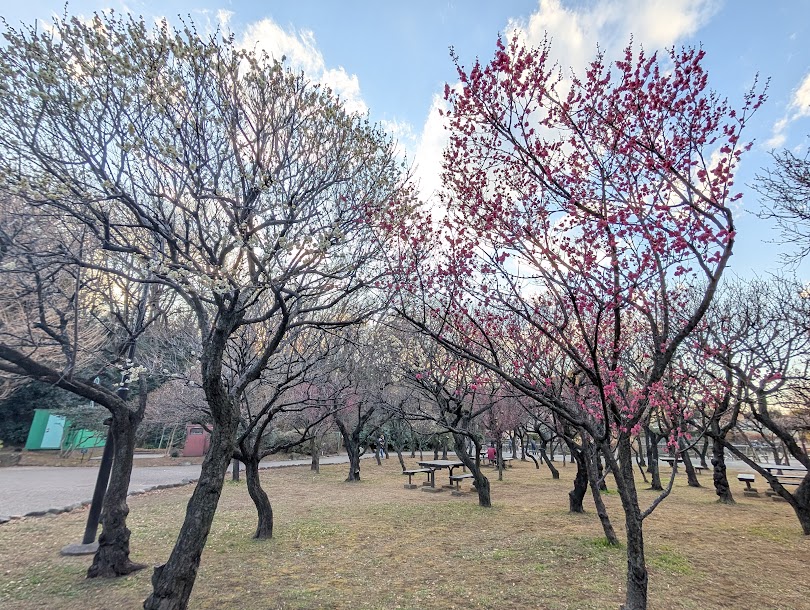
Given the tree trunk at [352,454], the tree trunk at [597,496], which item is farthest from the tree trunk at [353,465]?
the tree trunk at [597,496]

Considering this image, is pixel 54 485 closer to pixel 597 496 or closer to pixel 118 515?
pixel 118 515

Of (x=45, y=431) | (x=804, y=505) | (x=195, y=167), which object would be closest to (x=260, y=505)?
(x=195, y=167)

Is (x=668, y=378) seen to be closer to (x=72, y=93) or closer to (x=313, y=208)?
(x=313, y=208)

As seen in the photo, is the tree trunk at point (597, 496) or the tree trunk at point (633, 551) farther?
the tree trunk at point (597, 496)

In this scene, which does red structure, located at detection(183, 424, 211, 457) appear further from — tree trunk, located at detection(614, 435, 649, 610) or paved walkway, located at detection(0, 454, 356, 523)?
tree trunk, located at detection(614, 435, 649, 610)

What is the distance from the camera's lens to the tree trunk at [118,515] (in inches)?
256

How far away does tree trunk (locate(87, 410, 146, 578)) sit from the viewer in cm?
650

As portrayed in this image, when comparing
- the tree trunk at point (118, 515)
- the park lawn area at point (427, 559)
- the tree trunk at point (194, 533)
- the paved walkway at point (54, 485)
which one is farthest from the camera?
the paved walkway at point (54, 485)

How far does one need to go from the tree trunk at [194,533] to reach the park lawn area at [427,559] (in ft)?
3.50

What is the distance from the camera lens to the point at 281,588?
623 cm

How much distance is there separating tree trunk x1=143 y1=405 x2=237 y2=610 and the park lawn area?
1.07 m

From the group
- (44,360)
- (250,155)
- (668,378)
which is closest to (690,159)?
(668,378)

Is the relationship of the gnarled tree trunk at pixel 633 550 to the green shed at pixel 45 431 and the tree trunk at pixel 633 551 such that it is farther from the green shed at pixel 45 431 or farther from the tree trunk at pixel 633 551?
the green shed at pixel 45 431

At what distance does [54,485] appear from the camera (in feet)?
50.8
